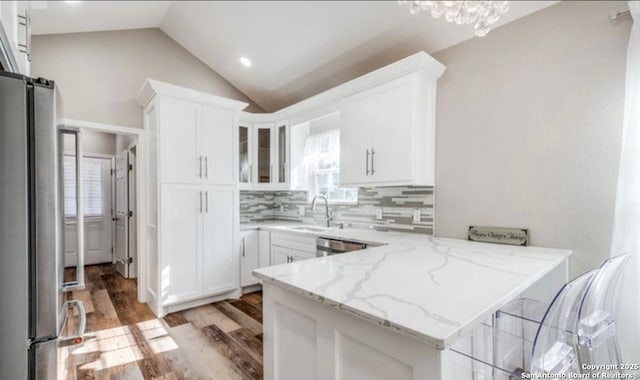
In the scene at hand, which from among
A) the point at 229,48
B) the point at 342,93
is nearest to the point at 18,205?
the point at 342,93

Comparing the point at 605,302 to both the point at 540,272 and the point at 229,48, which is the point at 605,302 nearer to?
the point at 540,272

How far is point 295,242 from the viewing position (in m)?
3.18

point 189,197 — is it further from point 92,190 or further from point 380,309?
point 92,190

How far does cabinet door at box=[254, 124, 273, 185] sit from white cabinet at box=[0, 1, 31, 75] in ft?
8.51

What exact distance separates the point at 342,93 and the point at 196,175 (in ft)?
5.82

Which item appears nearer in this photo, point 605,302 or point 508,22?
point 605,302

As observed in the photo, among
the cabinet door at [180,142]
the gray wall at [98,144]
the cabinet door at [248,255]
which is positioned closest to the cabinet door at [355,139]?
the cabinet door at [248,255]

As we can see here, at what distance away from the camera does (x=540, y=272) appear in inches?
52.6

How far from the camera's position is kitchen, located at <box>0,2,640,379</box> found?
113cm

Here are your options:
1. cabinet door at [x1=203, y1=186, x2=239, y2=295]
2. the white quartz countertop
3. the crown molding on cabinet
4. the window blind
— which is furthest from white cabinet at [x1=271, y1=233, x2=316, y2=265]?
the window blind

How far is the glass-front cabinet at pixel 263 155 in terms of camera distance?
12.7ft

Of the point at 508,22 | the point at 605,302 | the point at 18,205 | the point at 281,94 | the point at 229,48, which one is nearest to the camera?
the point at 18,205

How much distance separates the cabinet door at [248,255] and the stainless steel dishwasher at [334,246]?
1.12 m

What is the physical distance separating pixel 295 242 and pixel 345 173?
3.11 ft
